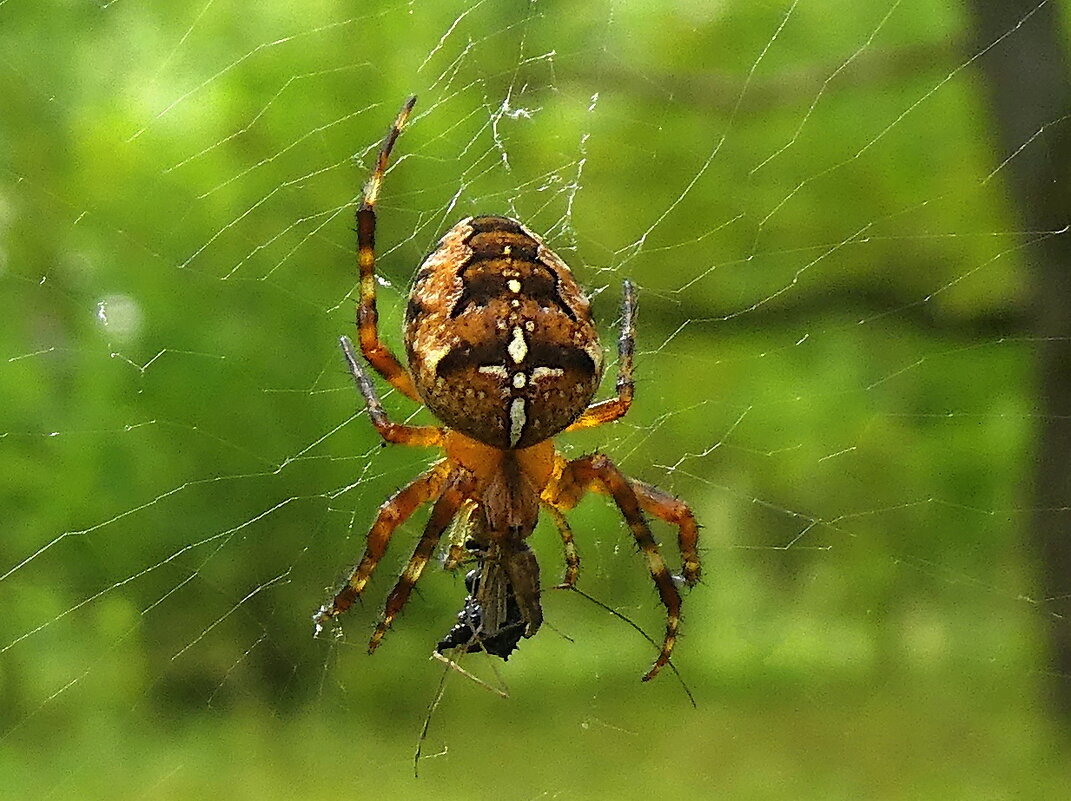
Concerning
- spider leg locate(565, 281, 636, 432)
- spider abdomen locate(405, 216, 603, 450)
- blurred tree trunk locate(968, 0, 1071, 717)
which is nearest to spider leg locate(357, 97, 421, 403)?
spider abdomen locate(405, 216, 603, 450)

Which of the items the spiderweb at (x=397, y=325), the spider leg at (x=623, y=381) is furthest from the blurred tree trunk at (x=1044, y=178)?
the spider leg at (x=623, y=381)

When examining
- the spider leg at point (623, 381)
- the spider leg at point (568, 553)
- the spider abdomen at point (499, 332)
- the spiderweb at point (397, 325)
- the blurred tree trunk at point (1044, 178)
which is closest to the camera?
the spider abdomen at point (499, 332)

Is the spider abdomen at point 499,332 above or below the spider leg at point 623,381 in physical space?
above

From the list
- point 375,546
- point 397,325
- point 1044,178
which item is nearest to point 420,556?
point 375,546

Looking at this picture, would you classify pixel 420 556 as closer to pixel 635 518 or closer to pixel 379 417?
pixel 379 417

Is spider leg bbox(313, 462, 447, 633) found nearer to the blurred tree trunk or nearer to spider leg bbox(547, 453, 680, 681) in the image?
spider leg bbox(547, 453, 680, 681)

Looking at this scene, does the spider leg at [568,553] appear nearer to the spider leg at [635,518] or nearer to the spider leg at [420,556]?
the spider leg at [635,518]

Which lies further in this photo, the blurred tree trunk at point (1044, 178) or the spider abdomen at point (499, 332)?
the blurred tree trunk at point (1044, 178)

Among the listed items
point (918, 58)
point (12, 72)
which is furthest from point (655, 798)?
point (12, 72)
